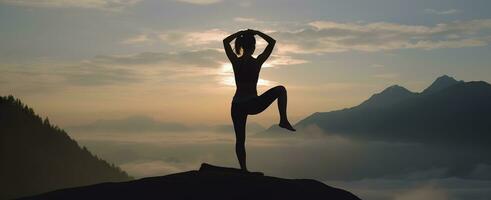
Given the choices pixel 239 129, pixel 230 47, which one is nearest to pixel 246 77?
pixel 230 47

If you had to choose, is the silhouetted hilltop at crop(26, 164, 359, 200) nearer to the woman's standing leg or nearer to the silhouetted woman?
the woman's standing leg

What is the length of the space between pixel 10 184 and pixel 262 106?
143616mm

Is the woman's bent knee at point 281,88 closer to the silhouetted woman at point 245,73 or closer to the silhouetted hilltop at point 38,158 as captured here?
Answer: the silhouetted woman at point 245,73

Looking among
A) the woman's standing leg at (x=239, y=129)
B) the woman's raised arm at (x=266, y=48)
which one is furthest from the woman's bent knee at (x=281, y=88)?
the woman's standing leg at (x=239, y=129)

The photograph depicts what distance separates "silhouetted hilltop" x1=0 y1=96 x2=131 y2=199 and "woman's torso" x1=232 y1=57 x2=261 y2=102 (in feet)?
457

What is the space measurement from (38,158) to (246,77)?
158 metres

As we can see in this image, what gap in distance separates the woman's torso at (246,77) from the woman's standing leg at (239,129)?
34cm

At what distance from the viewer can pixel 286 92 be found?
16.2m

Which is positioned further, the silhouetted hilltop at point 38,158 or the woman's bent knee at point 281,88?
the silhouetted hilltop at point 38,158

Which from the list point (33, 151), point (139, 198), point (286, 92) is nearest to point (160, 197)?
point (139, 198)

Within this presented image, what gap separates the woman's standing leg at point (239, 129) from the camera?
16.9 meters

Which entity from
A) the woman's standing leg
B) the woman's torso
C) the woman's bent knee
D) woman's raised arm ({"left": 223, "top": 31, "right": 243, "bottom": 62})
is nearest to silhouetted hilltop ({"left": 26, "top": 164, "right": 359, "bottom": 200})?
the woman's standing leg

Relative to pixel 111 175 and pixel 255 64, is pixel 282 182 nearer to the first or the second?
pixel 255 64

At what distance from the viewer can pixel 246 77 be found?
16.7 meters
